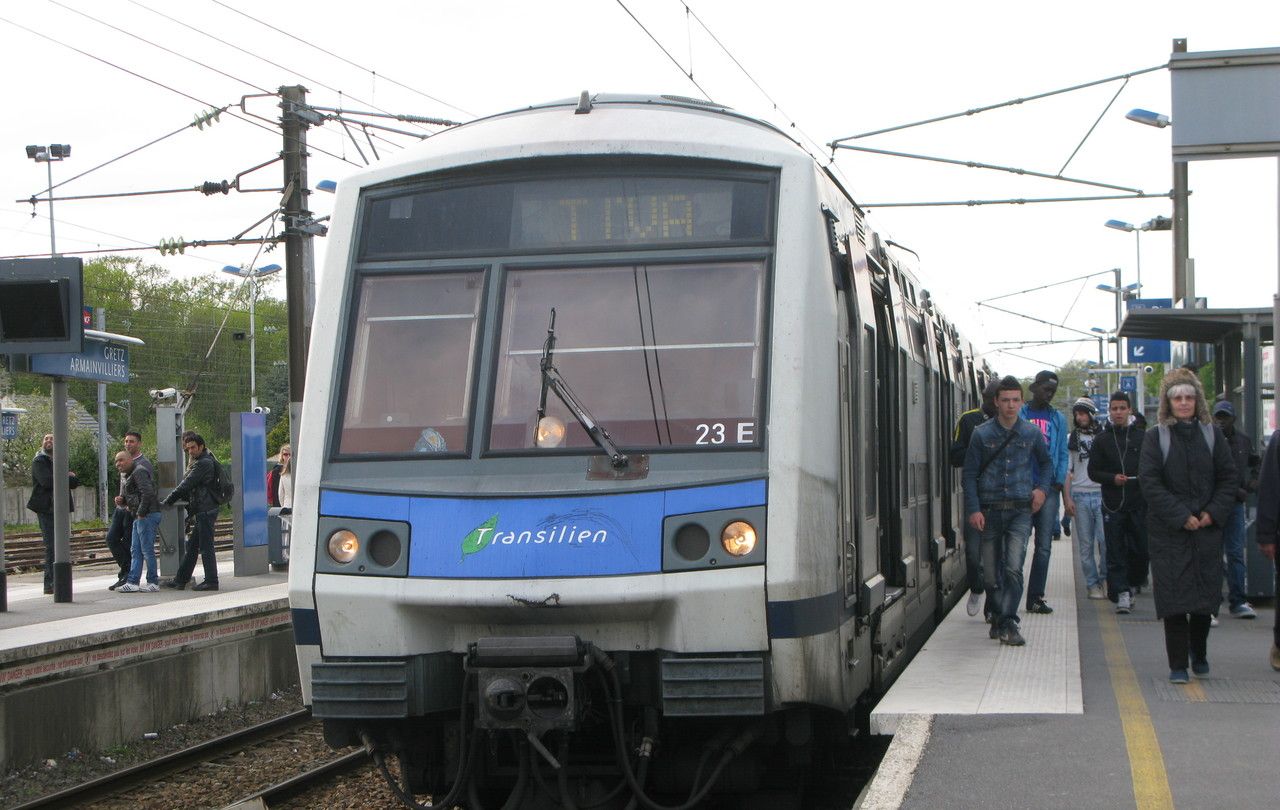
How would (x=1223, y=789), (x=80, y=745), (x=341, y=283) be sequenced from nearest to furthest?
(x=1223, y=789) → (x=341, y=283) → (x=80, y=745)

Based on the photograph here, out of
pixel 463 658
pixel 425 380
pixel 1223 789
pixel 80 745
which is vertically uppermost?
pixel 425 380

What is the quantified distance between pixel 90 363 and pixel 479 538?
9.98m

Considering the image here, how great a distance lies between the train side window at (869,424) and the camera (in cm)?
707

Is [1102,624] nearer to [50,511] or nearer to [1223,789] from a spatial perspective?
[1223,789]

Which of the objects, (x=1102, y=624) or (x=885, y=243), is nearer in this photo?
(x=885, y=243)

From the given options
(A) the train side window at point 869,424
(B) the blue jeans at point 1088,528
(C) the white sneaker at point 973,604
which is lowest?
(C) the white sneaker at point 973,604

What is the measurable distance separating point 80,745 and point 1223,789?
743cm

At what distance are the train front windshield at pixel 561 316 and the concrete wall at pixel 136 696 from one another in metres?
4.61

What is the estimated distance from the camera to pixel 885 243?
9.10 meters

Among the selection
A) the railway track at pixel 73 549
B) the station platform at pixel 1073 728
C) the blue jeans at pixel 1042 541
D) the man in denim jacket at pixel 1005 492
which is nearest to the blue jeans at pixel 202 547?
the railway track at pixel 73 549

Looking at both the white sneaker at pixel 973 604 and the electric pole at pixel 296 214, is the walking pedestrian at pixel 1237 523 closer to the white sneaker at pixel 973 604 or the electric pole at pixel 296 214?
the white sneaker at pixel 973 604

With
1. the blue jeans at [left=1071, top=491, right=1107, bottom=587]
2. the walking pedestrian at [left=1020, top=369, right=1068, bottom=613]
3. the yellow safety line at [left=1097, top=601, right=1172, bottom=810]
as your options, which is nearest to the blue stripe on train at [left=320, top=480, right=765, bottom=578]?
the yellow safety line at [left=1097, top=601, right=1172, bottom=810]

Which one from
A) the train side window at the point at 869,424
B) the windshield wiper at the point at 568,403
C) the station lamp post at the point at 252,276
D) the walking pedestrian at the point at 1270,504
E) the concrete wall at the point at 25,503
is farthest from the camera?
the concrete wall at the point at 25,503

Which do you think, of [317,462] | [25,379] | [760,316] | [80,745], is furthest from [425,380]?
[25,379]
